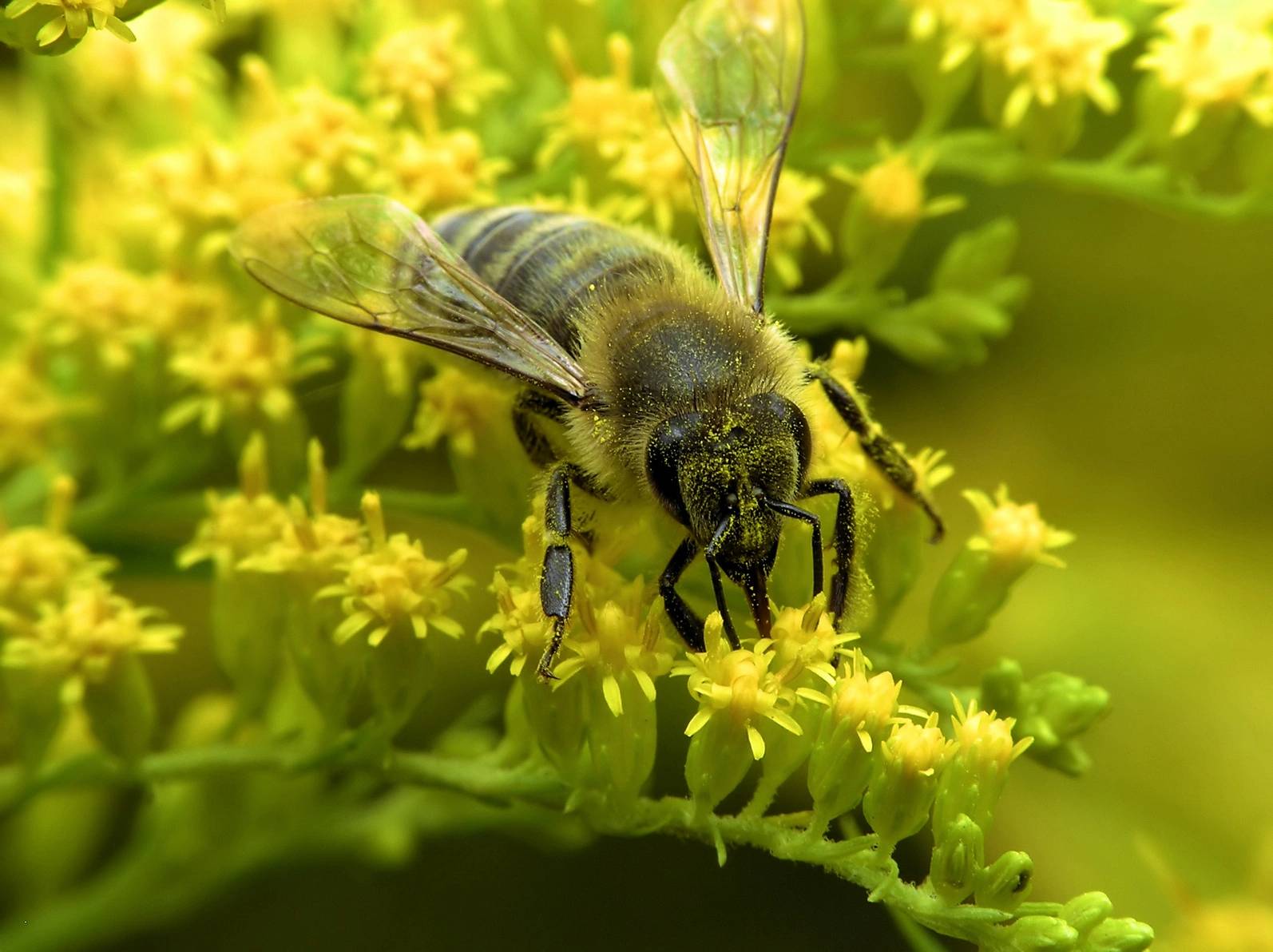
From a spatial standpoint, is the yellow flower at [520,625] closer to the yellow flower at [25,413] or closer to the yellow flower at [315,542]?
the yellow flower at [315,542]

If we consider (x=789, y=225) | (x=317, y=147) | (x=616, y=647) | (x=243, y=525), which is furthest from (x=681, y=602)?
(x=317, y=147)

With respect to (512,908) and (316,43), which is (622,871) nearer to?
(512,908)

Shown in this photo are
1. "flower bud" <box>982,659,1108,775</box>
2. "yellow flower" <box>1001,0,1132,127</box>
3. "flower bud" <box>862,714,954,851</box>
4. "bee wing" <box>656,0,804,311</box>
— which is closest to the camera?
"flower bud" <box>862,714,954,851</box>

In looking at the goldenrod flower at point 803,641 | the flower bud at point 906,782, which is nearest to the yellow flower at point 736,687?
the goldenrod flower at point 803,641

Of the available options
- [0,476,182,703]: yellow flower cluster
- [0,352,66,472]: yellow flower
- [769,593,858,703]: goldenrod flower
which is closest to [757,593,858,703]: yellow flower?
[769,593,858,703]: goldenrod flower

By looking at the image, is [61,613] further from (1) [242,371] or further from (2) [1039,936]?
(2) [1039,936]

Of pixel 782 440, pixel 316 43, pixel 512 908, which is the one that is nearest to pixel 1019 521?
pixel 782 440

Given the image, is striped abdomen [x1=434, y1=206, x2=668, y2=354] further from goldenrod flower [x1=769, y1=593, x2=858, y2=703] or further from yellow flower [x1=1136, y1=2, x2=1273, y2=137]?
yellow flower [x1=1136, y1=2, x2=1273, y2=137]
